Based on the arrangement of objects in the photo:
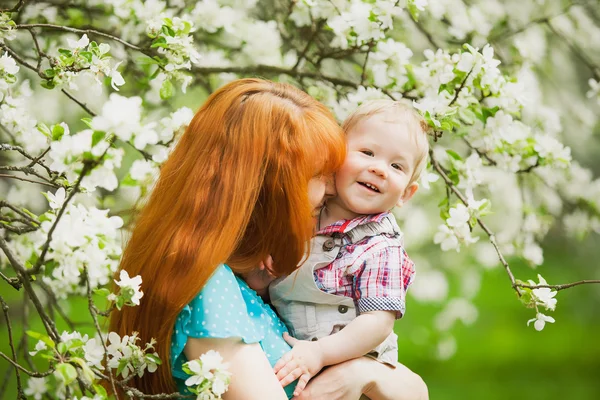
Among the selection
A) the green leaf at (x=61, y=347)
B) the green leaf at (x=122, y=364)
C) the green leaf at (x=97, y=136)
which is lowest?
the green leaf at (x=122, y=364)

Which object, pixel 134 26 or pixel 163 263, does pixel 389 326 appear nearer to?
pixel 163 263

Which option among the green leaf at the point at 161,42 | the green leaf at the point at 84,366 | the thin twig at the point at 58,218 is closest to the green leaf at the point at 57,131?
the thin twig at the point at 58,218

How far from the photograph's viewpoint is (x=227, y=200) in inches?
69.8

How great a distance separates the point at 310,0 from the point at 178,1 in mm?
972

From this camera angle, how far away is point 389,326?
199 cm

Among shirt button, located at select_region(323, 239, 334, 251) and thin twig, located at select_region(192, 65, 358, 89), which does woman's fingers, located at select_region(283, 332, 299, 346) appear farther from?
thin twig, located at select_region(192, 65, 358, 89)

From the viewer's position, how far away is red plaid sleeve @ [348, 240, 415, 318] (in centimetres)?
198

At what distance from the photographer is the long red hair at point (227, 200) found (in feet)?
5.72

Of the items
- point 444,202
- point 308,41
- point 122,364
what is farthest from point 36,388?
point 308,41

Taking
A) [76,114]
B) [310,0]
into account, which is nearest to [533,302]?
[310,0]

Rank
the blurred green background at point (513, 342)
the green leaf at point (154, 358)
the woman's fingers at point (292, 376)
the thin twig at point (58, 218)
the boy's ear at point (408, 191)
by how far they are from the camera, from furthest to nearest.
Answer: the blurred green background at point (513, 342)
the boy's ear at point (408, 191)
the woman's fingers at point (292, 376)
the green leaf at point (154, 358)
the thin twig at point (58, 218)

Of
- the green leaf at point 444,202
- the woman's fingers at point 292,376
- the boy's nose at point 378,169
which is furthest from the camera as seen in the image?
the green leaf at point 444,202

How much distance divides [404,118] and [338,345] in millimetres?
626

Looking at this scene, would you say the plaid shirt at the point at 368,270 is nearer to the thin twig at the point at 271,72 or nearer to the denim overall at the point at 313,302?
the denim overall at the point at 313,302
